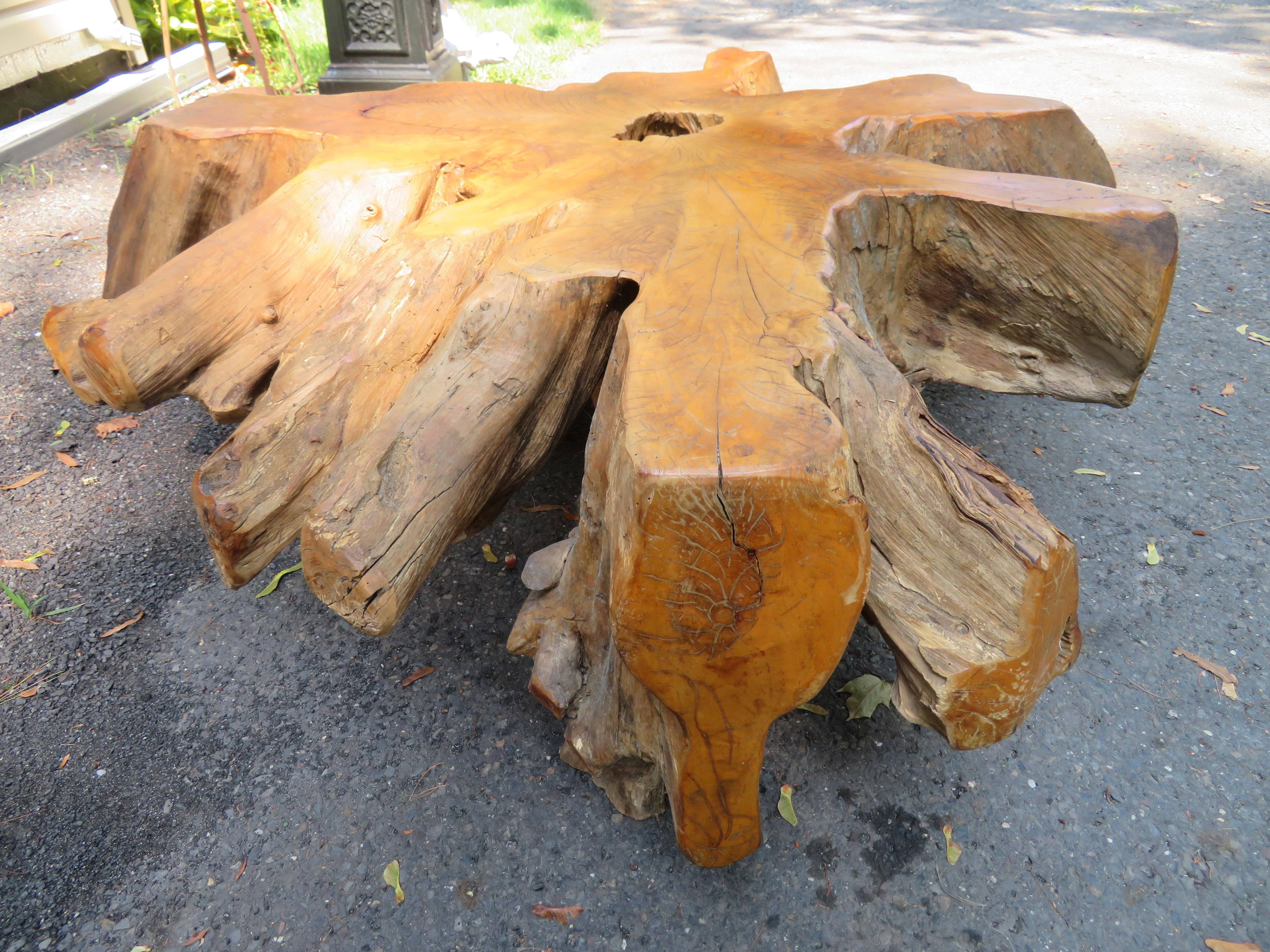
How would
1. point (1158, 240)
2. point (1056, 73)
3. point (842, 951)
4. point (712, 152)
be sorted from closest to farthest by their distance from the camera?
1. point (842, 951)
2. point (1158, 240)
3. point (712, 152)
4. point (1056, 73)

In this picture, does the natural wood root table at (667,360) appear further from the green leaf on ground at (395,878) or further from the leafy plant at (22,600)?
the leafy plant at (22,600)

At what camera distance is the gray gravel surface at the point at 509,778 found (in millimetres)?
1312

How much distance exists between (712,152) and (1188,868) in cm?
172

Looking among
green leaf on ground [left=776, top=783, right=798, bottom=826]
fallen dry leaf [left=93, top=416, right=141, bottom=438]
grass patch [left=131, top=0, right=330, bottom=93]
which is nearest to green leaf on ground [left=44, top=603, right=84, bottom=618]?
fallen dry leaf [left=93, top=416, right=141, bottom=438]

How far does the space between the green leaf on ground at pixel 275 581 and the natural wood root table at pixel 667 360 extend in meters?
0.45

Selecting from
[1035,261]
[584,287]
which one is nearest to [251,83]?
[584,287]

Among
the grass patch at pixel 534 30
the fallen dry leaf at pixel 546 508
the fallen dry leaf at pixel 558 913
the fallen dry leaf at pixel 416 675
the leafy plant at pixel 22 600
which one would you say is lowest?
the fallen dry leaf at pixel 558 913

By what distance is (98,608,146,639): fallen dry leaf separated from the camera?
1.78 meters

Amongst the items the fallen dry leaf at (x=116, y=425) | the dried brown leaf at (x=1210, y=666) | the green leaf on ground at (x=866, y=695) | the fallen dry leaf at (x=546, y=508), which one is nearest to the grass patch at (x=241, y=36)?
the fallen dry leaf at (x=116, y=425)

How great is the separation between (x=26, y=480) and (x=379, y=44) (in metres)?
3.12

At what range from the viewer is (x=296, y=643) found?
1.80 meters

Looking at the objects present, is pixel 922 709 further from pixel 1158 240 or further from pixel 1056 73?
pixel 1056 73

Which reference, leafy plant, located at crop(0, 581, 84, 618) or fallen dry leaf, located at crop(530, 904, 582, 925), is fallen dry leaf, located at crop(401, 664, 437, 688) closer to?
fallen dry leaf, located at crop(530, 904, 582, 925)

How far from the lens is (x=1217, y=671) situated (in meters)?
1.71
